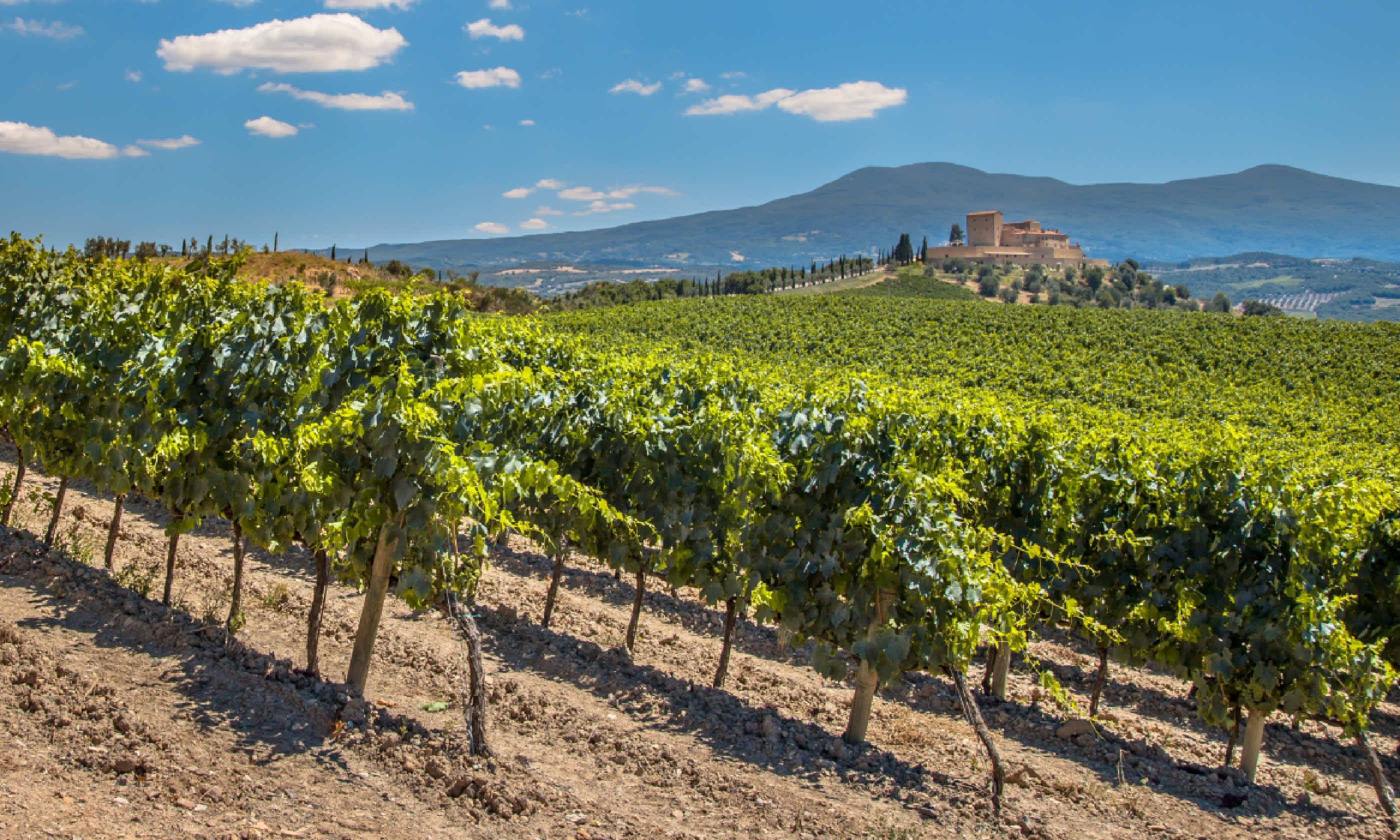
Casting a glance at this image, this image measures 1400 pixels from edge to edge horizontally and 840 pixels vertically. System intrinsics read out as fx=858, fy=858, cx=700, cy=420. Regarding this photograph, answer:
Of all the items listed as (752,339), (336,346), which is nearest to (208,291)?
(336,346)

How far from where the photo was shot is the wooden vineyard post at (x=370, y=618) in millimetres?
5992

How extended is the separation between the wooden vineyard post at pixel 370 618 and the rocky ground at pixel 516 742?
270 mm

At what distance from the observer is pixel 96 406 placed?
7617 millimetres

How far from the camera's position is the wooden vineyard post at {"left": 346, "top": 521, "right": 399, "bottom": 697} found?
5.99m

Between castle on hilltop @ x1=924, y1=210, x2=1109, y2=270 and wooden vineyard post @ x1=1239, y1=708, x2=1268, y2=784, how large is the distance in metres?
136

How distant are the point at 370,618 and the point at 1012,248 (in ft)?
534

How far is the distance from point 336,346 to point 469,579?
6.45ft

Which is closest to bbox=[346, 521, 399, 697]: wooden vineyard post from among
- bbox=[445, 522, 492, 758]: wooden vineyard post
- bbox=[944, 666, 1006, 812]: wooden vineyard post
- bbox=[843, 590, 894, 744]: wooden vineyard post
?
bbox=[445, 522, 492, 758]: wooden vineyard post

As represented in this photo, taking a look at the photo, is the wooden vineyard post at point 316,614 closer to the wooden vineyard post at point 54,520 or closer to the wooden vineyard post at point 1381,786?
the wooden vineyard post at point 54,520

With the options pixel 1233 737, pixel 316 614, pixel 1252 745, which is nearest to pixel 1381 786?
pixel 1252 745

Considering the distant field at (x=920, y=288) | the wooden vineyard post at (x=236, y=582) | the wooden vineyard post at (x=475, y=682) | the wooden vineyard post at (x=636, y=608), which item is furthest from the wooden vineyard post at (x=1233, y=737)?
the distant field at (x=920, y=288)

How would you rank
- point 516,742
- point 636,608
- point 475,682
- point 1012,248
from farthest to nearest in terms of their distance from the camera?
point 1012,248 < point 636,608 < point 516,742 < point 475,682

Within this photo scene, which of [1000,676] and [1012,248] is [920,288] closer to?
[1012,248]

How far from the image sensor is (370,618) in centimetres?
604
